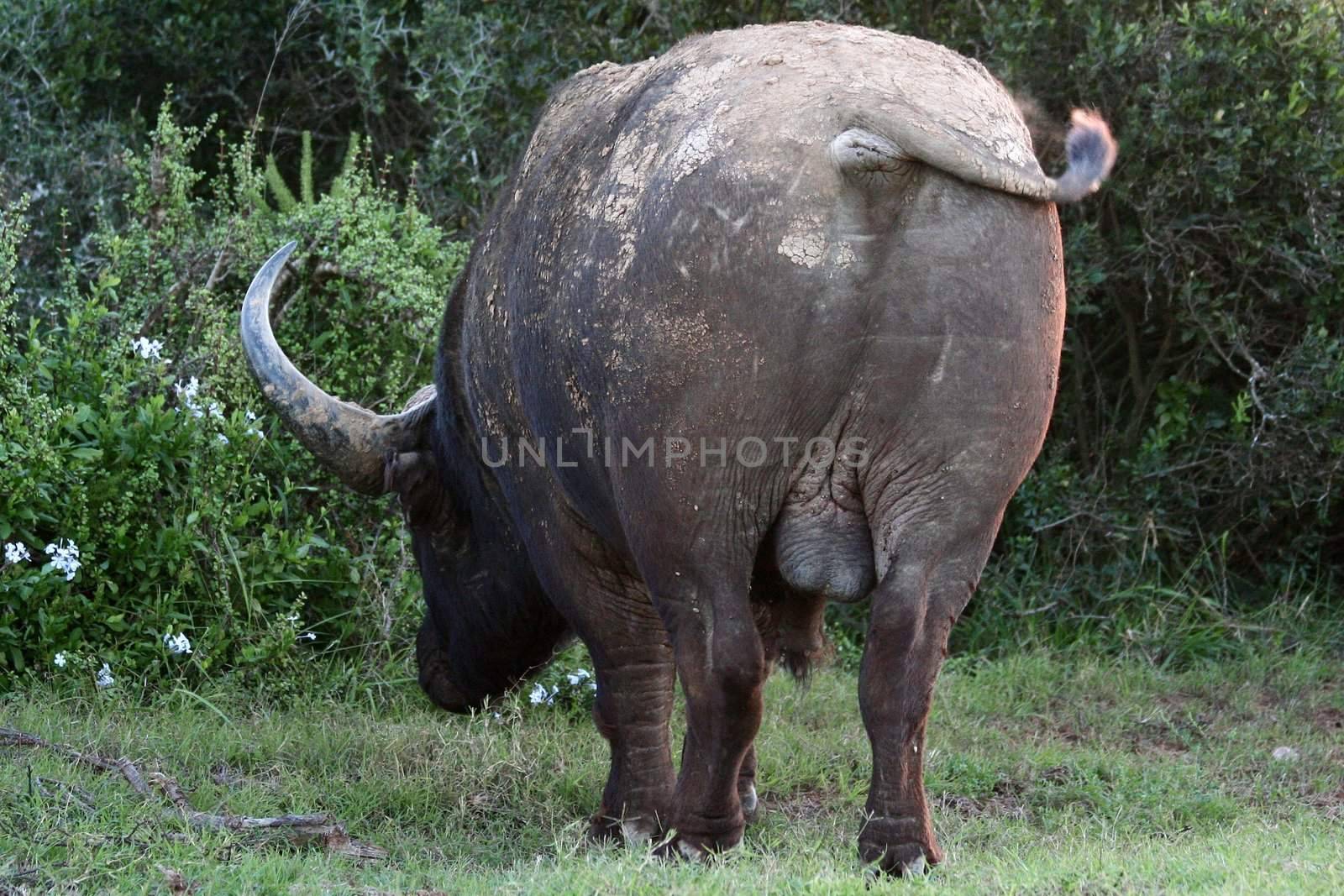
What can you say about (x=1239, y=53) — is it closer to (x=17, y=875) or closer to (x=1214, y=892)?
(x=1214, y=892)

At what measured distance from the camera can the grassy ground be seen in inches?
165

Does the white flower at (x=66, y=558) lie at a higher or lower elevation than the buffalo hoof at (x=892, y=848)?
lower

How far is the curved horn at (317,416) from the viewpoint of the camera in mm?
5531

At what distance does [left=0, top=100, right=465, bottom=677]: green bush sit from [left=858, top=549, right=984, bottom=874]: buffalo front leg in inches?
123

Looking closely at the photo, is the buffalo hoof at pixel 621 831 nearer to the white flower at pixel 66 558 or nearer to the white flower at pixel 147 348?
the white flower at pixel 66 558

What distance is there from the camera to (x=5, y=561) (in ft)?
20.5

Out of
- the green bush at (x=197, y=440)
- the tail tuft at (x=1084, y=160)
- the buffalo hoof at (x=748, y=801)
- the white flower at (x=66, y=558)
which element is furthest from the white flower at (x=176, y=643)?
the tail tuft at (x=1084, y=160)

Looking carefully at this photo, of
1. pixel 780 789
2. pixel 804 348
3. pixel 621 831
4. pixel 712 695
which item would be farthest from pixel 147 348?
pixel 804 348

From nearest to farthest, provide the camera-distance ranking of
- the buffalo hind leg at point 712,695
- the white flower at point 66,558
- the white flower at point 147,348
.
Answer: the buffalo hind leg at point 712,695 → the white flower at point 66,558 → the white flower at point 147,348

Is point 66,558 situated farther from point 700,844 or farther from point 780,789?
point 700,844

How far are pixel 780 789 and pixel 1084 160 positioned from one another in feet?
8.79

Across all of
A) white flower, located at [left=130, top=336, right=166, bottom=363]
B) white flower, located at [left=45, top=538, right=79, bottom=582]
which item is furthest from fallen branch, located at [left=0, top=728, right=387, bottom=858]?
white flower, located at [left=130, top=336, right=166, bottom=363]

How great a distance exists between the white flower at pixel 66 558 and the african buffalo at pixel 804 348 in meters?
2.41

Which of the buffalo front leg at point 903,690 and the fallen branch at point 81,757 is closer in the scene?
the buffalo front leg at point 903,690
